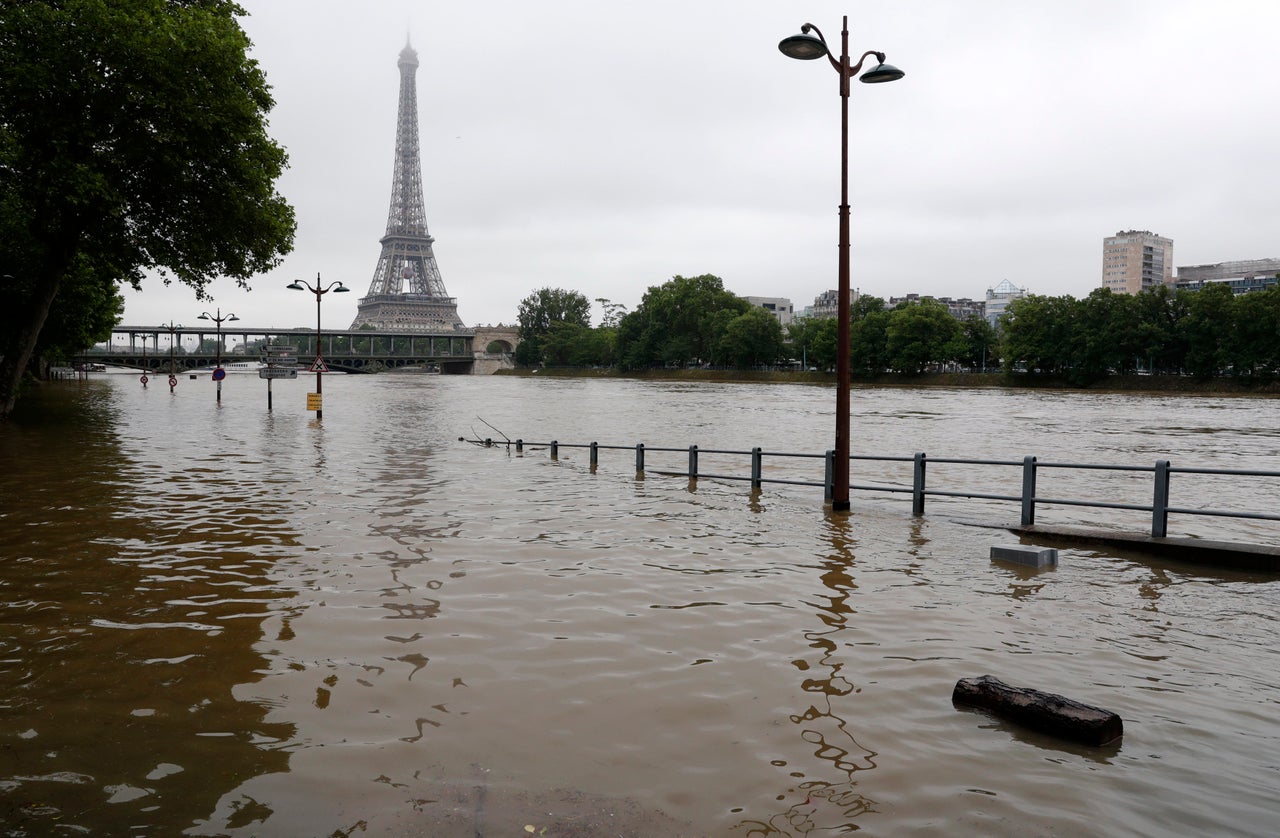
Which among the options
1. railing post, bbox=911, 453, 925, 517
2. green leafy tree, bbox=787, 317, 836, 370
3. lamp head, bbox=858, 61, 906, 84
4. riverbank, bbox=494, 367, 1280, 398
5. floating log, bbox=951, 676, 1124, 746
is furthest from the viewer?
green leafy tree, bbox=787, 317, 836, 370

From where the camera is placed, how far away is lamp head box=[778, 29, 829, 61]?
13.1 m

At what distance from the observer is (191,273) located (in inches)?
1218

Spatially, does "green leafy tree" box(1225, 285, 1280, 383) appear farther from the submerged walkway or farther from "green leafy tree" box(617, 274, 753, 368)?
the submerged walkway

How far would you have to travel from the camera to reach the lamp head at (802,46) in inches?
515

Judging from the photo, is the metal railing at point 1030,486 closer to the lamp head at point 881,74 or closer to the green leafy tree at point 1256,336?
the lamp head at point 881,74

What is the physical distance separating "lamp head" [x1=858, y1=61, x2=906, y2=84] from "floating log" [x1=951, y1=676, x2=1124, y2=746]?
10.7 meters

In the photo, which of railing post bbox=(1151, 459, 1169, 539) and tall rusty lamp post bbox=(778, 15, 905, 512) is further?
tall rusty lamp post bbox=(778, 15, 905, 512)

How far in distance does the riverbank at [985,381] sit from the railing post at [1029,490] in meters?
83.0

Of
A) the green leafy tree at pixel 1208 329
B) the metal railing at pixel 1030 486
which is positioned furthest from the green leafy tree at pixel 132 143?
the green leafy tree at pixel 1208 329

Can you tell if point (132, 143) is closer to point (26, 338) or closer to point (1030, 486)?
point (26, 338)

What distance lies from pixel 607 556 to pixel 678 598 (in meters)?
2.25

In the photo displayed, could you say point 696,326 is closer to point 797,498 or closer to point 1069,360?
point 1069,360

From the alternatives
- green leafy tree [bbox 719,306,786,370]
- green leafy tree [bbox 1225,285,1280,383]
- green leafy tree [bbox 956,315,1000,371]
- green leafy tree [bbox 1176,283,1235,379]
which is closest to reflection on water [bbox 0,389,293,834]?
green leafy tree [bbox 1225,285,1280,383]

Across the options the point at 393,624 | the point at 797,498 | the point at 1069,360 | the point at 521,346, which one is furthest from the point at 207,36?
the point at 521,346
